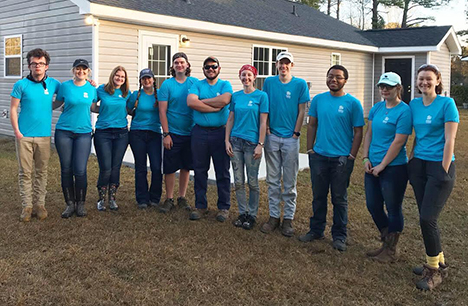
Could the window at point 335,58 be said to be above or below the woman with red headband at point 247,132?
above

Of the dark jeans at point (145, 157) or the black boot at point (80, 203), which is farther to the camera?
the dark jeans at point (145, 157)

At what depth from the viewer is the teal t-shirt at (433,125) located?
10.4 feet

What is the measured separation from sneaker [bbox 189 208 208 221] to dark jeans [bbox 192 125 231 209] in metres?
0.04

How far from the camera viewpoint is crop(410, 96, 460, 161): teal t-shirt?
3.16 meters

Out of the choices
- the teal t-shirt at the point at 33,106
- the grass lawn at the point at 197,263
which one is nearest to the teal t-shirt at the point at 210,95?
the grass lawn at the point at 197,263

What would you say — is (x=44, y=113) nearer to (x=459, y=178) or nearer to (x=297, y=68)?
(x=459, y=178)

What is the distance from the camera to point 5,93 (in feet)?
35.8

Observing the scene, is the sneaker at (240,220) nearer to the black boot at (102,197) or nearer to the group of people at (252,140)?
the group of people at (252,140)

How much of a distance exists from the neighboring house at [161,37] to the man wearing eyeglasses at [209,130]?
4583 millimetres

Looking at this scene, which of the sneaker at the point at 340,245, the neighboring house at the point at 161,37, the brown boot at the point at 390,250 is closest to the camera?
the brown boot at the point at 390,250

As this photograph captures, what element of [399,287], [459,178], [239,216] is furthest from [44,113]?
[459,178]

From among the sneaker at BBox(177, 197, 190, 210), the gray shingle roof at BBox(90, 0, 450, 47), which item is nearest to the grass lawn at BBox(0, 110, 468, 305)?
the sneaker at BBox(177, 197, 190, 210)

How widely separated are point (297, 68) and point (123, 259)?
35.5 feet

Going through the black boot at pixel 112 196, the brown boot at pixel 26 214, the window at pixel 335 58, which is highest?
the window at pixel 335 58
